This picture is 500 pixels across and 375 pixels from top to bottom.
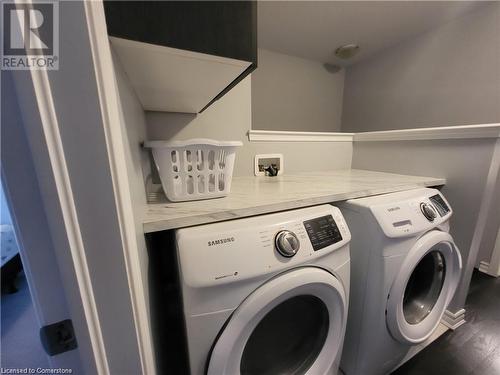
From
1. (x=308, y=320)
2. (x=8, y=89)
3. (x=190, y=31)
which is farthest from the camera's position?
(x=308, y=320)

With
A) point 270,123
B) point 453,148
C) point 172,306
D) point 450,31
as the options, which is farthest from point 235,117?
point 450,31

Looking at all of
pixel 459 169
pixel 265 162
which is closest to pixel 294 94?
pixel 265 162

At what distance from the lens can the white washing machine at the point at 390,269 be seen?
31.0 inches

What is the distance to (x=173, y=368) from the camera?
31.4 inches

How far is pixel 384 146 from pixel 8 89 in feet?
6.03

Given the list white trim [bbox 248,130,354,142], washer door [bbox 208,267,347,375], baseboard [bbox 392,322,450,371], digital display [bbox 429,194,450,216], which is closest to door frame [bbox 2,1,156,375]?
washer door [bbox 208,267,347,375]

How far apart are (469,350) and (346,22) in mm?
2481

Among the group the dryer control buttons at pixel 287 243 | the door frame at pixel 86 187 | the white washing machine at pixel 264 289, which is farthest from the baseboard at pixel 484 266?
the door frame at pixel 86 187

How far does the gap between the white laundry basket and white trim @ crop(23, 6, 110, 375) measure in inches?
14.5

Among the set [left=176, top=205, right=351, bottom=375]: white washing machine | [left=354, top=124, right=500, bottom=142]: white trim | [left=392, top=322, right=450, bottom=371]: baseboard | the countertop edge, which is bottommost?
[left=392, top=322, right=450, bottom=371]: baseboard

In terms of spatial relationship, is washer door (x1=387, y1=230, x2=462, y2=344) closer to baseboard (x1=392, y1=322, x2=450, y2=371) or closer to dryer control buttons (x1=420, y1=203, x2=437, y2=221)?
dryer control buttons (x1=420, y1=203, x2=437, y2=221)

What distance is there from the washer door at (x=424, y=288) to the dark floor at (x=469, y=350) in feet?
0.81

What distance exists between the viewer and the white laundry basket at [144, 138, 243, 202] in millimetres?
662

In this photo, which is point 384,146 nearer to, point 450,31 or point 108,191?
point 450,31
